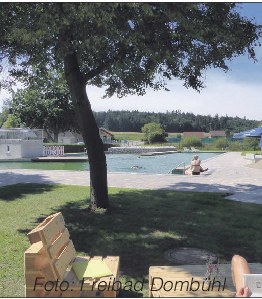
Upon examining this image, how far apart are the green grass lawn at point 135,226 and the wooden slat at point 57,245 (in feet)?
3.06

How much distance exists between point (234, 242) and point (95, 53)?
20.2 ft

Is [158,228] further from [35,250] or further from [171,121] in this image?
[171,121]

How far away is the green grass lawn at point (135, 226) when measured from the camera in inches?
203

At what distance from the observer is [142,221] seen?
7.38 meters

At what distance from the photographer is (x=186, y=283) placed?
334 cm

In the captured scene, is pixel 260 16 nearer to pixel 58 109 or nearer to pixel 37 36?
pixel 37 36

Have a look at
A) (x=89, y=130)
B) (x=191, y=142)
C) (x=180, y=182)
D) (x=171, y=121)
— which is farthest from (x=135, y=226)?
(x=171, y=121)

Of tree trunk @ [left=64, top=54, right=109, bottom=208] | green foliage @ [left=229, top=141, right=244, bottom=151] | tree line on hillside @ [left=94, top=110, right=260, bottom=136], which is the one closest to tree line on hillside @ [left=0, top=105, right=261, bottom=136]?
tree line on hillside @ [left=94, top=110, right=260, bottom=136]

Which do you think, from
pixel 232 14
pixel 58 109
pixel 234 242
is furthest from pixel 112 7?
pixel 58 109

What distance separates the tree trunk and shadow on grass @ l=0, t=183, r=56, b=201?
3151mm

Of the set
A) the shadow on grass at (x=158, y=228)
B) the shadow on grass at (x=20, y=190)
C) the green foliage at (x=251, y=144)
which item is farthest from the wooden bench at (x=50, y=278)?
the green foliage at (x=251, y=144)

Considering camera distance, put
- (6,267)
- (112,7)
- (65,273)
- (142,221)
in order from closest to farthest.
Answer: (65,273), (6,267), (112,7), (142,221)

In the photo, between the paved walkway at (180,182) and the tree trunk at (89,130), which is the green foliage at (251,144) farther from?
the tree trunk at (89,130)

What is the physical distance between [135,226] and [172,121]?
94.4 metres
